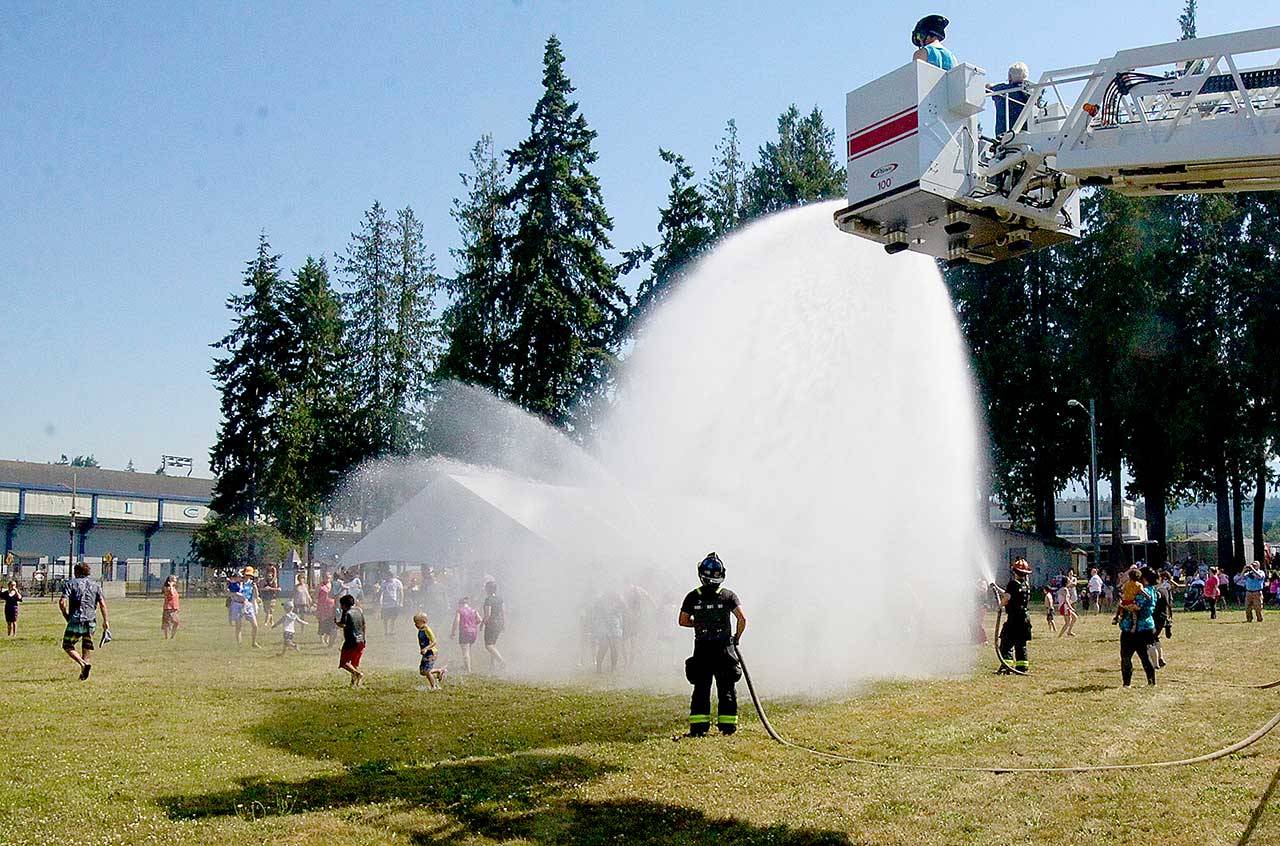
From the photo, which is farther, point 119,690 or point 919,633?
point 919,633

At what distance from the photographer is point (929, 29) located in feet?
34.1

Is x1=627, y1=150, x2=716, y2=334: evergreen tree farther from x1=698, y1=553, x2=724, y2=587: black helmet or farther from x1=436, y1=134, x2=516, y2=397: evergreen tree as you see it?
x1=698, y1=553, x2=724, y2=587: black helmet

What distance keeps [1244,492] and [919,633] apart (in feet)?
133

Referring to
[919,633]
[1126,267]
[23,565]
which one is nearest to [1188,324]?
[1126,267]

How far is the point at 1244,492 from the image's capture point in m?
53.7

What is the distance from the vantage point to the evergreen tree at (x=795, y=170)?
169ft

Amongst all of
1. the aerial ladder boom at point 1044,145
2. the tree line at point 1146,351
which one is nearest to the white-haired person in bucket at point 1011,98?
the aerial ladder boom at point 1044,145

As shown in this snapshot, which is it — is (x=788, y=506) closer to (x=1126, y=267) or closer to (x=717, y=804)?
(x=717, y=804)

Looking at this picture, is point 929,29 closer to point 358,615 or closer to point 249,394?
point 358,615

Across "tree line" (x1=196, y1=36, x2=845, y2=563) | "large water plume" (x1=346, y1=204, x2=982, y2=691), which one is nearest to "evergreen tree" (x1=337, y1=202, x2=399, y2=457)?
"tree line" (x1=196, y1=36, x2=845, y2=563)

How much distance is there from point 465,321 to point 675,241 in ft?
37.1

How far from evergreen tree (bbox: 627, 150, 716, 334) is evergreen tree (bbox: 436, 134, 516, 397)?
6513 mm

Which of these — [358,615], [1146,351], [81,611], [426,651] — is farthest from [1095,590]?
[81,611]

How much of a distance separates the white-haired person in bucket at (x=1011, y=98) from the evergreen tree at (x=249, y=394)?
5689 centimetres
